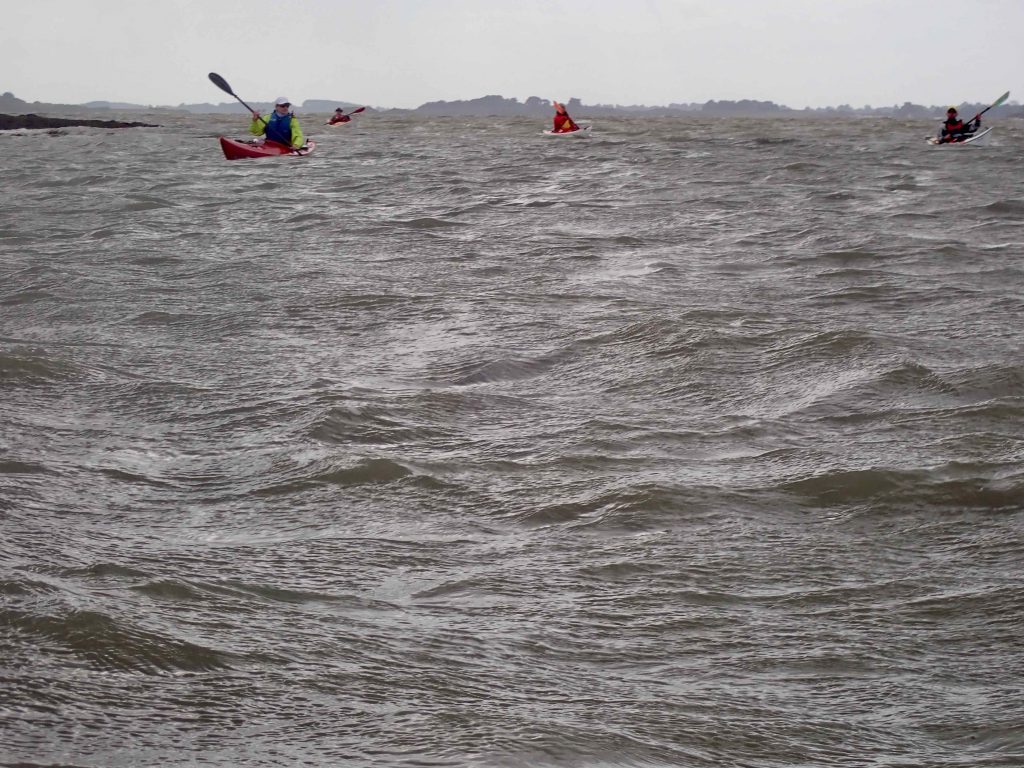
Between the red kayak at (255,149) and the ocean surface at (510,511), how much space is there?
11682mm

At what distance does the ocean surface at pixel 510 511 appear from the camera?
307cm

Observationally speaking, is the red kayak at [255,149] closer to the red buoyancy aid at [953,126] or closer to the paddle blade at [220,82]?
the paddle blade at [220,82]

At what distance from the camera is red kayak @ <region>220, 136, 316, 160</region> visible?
913 inches

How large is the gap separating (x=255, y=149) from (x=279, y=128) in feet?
2.58

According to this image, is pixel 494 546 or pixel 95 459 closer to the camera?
pixel 494 546

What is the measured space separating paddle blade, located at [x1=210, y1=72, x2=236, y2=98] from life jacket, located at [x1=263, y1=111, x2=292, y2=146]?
2.38 m

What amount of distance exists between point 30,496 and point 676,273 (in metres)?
7.52

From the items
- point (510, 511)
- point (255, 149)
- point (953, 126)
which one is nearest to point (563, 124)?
point (953, 126)

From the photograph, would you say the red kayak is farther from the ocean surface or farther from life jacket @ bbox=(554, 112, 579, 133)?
life jacket @ bbox=(554, 112, 579, 133)

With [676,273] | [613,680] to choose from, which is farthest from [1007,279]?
[613,680]

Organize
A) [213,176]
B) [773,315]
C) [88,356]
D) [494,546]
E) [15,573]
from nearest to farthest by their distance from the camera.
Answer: [15,573] < [494,546] < [88,356] < [773,315] < [213,176]

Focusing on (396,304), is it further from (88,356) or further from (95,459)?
(95,459)

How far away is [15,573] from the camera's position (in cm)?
383

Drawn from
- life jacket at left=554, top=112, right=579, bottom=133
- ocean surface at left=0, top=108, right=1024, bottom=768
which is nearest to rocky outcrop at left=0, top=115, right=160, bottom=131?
life jacket at left=554, top=112, right=579, bottom=133
